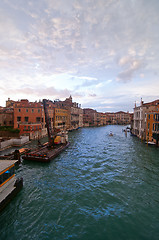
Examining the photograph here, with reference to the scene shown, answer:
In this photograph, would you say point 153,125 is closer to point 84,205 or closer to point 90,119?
point 84,205

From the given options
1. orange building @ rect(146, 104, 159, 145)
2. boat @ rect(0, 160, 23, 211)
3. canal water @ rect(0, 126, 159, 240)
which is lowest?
canal water @ rect(0, 126, 159, 240)

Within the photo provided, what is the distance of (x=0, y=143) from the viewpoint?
2623 centimetres

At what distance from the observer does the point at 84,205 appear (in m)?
10.7

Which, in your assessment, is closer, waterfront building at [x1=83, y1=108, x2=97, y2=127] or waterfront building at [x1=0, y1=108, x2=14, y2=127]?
waterfront building at [x1=0, y1=108, x2=14, y2=127]

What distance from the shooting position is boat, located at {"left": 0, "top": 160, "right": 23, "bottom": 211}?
32.9 ft

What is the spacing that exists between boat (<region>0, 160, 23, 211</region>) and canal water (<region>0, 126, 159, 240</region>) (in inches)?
22.2

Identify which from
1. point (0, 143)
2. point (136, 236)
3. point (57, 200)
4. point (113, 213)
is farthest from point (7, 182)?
point (0, 143)

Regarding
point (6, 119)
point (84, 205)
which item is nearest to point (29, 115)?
point (6, 119)

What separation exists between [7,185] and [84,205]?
22.0 feet

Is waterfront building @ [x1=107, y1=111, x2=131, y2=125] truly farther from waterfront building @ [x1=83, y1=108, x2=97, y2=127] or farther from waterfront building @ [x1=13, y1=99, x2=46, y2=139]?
waterfront building @ [x1=13, y1=99, x2=46, y2=139]

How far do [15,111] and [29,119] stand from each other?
5.26 m

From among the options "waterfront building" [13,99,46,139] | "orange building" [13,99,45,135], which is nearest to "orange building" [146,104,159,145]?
"waterfront building" [13,99,46,139]

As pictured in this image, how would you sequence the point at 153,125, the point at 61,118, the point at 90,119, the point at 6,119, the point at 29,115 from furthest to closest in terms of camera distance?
the point at 90,119
the point at 61,118
the point at 6,119
the point at 29,115
the point at 153,125

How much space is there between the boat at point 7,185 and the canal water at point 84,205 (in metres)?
0.56
